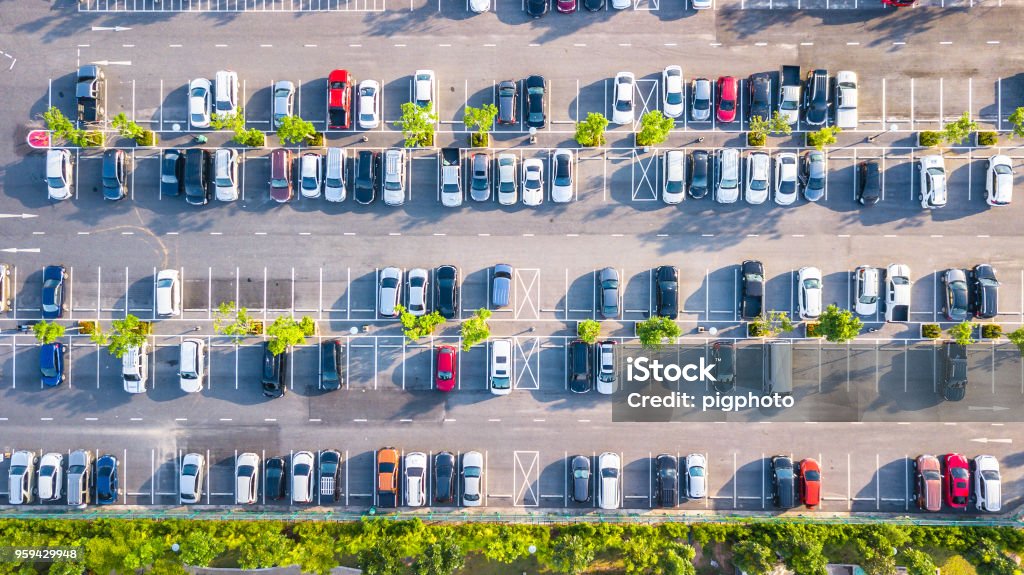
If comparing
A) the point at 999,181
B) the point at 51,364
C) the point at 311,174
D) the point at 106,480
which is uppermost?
the point at 311,174

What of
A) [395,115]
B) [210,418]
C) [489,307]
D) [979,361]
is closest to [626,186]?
[489,307]

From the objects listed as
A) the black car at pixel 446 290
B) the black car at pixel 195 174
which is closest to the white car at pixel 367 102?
the black car at pixel 195 174

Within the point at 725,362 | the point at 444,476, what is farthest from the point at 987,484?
the point at 444,476

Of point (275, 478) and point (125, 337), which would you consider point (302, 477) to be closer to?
point (275, 478)

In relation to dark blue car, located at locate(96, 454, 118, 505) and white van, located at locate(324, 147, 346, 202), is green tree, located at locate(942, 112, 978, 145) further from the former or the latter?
dark blue car, located at locate(96, 454, 118, 505)

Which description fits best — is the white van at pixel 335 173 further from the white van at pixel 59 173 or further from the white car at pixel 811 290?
the white car at pixel 811 290
